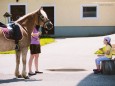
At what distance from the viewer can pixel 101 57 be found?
43.4 feet

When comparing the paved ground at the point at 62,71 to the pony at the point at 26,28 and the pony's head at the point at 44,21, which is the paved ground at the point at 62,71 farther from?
the pony's head at the point at 44,21

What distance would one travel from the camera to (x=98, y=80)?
38.7ft

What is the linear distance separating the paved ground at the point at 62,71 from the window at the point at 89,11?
14929 millimetres

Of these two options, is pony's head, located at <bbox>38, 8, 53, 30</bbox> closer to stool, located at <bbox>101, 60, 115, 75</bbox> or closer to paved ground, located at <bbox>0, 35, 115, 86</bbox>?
paved ground, located at <bbox>0, 35, 115, 86</bbox>

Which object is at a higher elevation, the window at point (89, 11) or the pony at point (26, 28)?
the window at point (89, 11)

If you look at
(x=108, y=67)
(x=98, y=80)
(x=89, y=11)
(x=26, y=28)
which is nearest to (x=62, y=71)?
(x=108, y=67)

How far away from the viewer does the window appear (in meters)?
35.5

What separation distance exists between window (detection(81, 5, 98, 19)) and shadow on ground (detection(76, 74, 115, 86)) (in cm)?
Answer: 2289

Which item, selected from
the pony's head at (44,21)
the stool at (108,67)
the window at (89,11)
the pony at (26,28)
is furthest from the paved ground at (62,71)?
the window at (89,11)

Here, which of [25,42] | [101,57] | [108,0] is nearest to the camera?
[25,42]

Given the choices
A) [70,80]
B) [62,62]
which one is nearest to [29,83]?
[70,80]

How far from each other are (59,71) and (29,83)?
294 cm

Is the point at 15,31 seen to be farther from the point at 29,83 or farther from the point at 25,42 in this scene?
the point at 29,83

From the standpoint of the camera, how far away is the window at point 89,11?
35500 millimetres
